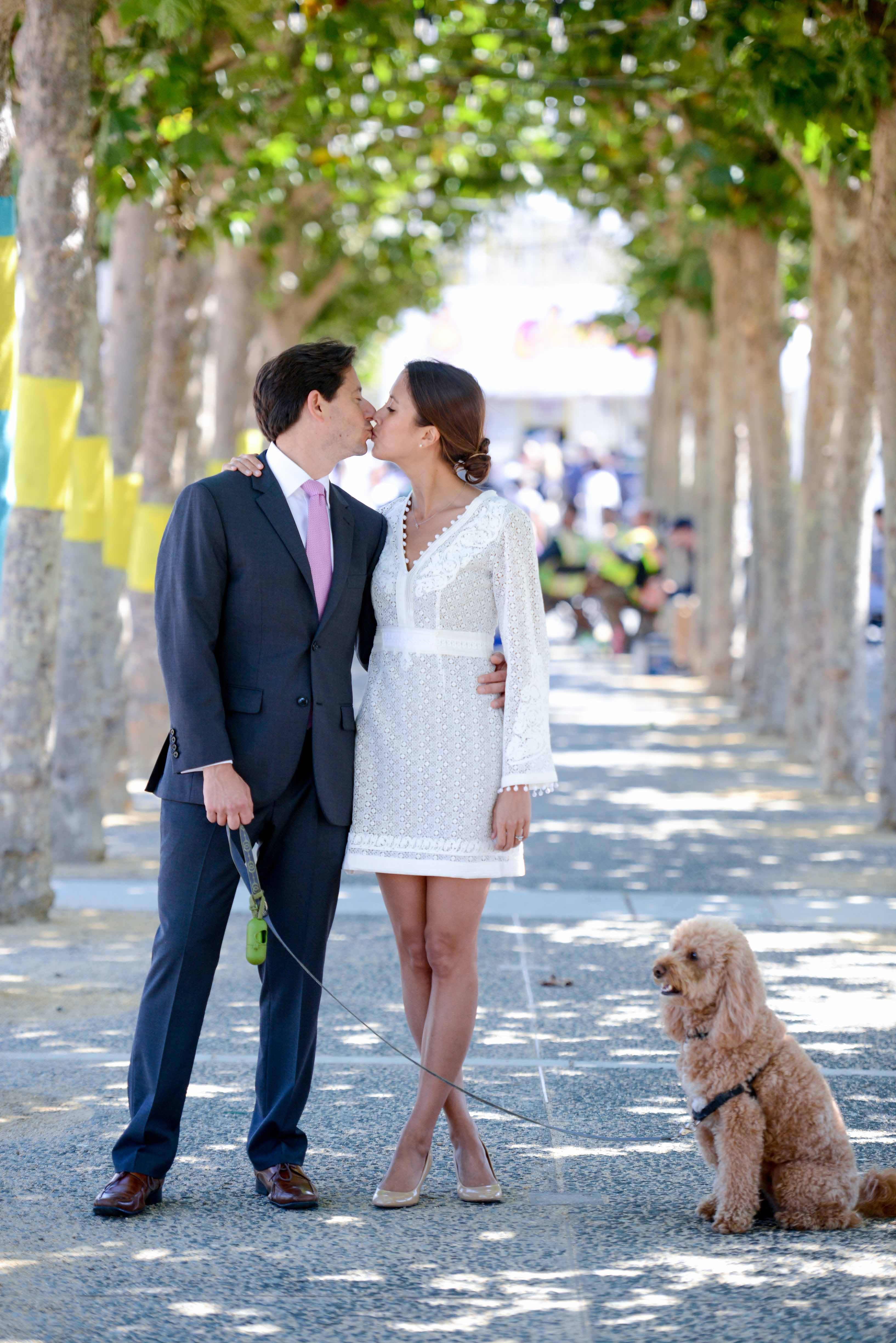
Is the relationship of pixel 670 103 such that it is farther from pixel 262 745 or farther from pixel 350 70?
pixel 262 745

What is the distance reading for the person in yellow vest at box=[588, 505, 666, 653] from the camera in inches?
931

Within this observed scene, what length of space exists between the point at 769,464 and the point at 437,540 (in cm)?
1157

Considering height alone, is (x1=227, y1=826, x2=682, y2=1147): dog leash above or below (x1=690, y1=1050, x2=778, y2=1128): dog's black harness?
above

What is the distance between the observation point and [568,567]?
24906mm

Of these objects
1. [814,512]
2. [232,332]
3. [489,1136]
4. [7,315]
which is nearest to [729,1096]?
[489,1136]

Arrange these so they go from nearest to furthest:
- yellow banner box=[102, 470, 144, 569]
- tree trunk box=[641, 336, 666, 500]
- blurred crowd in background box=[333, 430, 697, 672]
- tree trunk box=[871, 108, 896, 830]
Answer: tree trunk box=[871, 108, 896, 830], yellow banner box=[102, 470, 144, 569], blurred crowd in background box=[333, 430, 697, 672], tree trunk box=[641, 336, 666, 500]

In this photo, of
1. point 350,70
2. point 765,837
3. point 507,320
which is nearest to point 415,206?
point 350,70

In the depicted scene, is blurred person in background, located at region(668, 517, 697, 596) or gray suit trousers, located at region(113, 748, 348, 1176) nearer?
gray suit trousers, located at region(113, 748, 348, 1176)

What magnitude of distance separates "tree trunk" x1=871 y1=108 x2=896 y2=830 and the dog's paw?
6532 mm

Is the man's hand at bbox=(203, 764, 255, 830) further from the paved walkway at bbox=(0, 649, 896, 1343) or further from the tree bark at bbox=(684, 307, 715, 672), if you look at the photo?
the tree bark at bbox=(684, 307, 715, 672)

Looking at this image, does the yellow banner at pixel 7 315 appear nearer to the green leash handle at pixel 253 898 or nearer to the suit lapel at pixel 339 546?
the suit lapel at pixel 339 546

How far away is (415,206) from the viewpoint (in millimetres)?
23547

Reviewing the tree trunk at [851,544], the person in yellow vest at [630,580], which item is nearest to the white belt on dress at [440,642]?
the tree trunk at [851,544]

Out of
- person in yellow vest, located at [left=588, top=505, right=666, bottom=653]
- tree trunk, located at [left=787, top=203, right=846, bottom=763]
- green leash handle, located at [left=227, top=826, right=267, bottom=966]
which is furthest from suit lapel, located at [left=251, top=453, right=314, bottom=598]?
person in yellow vest, located at [left=588, top=505, right=666, bottom=653]
